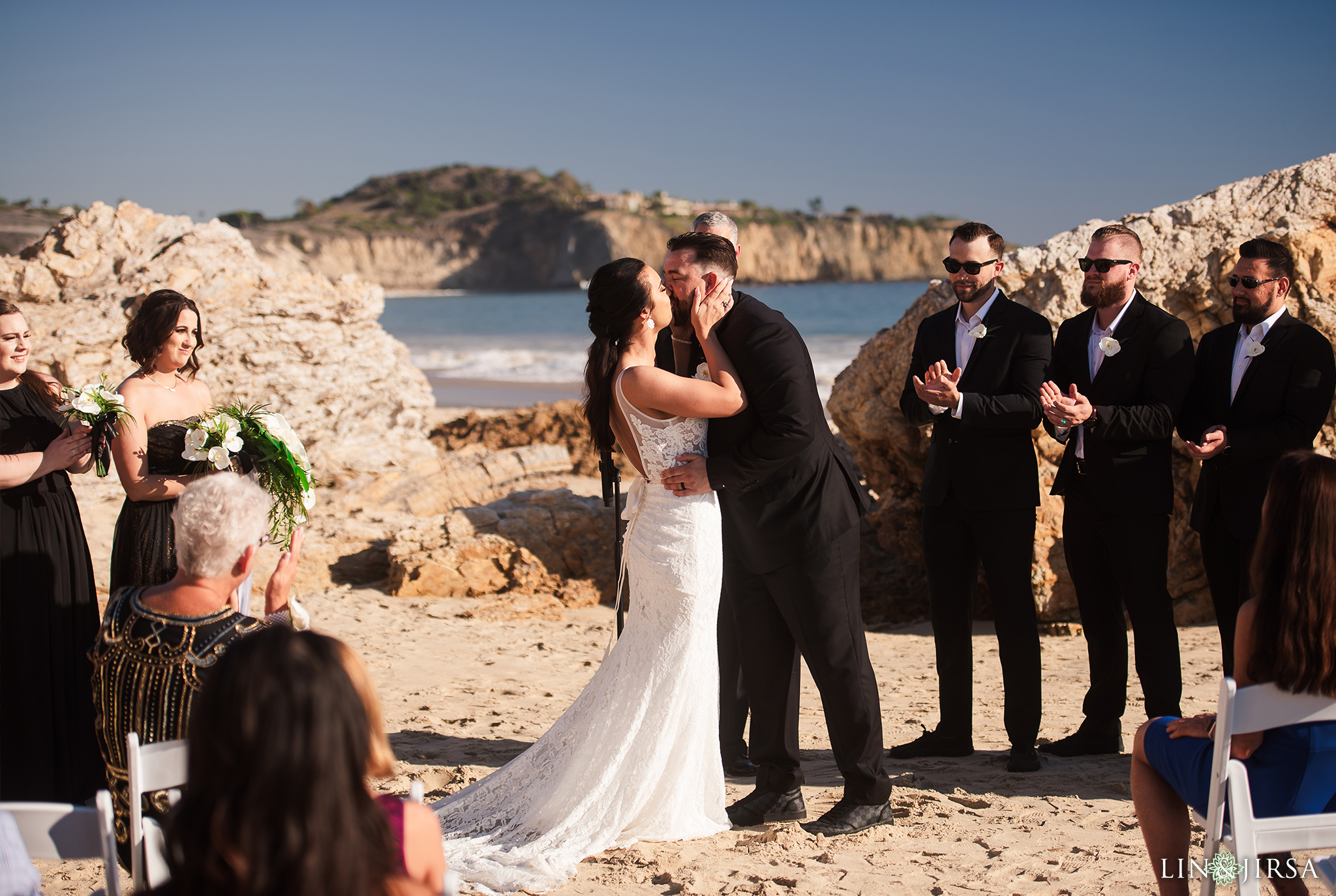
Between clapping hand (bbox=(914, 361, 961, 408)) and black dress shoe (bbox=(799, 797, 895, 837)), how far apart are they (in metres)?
1.67

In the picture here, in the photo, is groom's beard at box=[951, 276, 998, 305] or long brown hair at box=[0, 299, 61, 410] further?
groom's beard at box=[951, 276, 998, 305]

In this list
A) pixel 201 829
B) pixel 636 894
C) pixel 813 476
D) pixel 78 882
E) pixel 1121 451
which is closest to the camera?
pixel 201 829

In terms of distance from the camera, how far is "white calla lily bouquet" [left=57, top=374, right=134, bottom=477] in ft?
12.2

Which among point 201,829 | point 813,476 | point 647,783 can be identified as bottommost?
point 647,783

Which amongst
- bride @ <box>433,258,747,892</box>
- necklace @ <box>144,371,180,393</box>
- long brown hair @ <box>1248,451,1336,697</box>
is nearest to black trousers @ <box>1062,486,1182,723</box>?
long brown hair @ <box>1248,451,1336,697</box>

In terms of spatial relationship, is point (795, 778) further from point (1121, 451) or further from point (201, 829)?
point (201, 829)

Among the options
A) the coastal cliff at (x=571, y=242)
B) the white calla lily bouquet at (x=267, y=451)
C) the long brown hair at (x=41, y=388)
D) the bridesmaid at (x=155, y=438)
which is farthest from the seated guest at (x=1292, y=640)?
the coastal cliff at (x=571, y=242)

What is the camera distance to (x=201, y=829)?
4.95 feet

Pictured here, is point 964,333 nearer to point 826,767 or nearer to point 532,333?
point 826,767

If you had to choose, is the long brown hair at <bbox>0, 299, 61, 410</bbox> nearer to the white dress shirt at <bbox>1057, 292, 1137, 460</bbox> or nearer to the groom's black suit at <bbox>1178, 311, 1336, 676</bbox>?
the white dress shirt at <bbox>1057, 292, 1137, 460</bbox>

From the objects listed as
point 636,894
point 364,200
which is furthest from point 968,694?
point 364,200

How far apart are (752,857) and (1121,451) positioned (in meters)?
2.38

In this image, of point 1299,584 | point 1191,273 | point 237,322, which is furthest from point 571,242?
point 1299,584

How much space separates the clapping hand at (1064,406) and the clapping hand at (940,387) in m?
0.35
